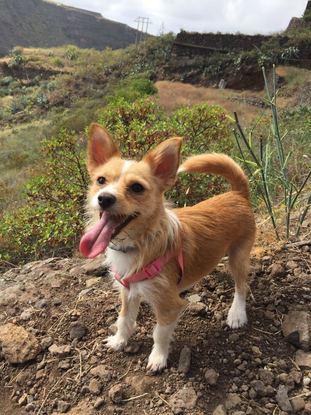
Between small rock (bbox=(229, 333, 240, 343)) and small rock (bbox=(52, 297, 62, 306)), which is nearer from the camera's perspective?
small rock (bbox=(229, 333, 240, 343))

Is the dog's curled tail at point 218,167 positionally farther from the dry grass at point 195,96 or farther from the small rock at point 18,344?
the dry grass at point 195,96

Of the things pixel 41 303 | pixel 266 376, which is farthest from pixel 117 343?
pixel 266 376

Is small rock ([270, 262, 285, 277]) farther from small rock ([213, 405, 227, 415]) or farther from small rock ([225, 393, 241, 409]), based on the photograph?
small rock ([213, 405, 227, 415])

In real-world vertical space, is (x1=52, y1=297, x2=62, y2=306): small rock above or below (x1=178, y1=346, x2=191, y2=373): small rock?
below

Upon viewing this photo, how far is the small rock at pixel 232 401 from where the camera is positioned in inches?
106

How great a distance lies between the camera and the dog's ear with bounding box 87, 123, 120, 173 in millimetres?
2902

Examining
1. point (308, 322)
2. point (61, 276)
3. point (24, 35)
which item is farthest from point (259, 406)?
point (24, 35)

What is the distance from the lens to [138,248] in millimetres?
2758

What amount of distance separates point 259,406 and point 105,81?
140 feet

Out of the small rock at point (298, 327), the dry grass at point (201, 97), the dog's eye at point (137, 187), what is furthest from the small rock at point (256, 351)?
the dry grass at point (201, 97)

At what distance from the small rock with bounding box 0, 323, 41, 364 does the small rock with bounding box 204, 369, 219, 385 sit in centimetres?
140

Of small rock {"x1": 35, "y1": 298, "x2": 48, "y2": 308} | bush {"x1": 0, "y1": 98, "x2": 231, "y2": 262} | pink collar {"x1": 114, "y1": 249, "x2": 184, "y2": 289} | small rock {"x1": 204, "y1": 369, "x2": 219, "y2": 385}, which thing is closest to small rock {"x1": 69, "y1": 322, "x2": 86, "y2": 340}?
small rock {"x1": 35, "y1": 298, "x2": 48, "y2": 308}

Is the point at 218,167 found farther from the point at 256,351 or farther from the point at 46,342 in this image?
the point at 46,342

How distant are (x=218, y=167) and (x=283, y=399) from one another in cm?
167
